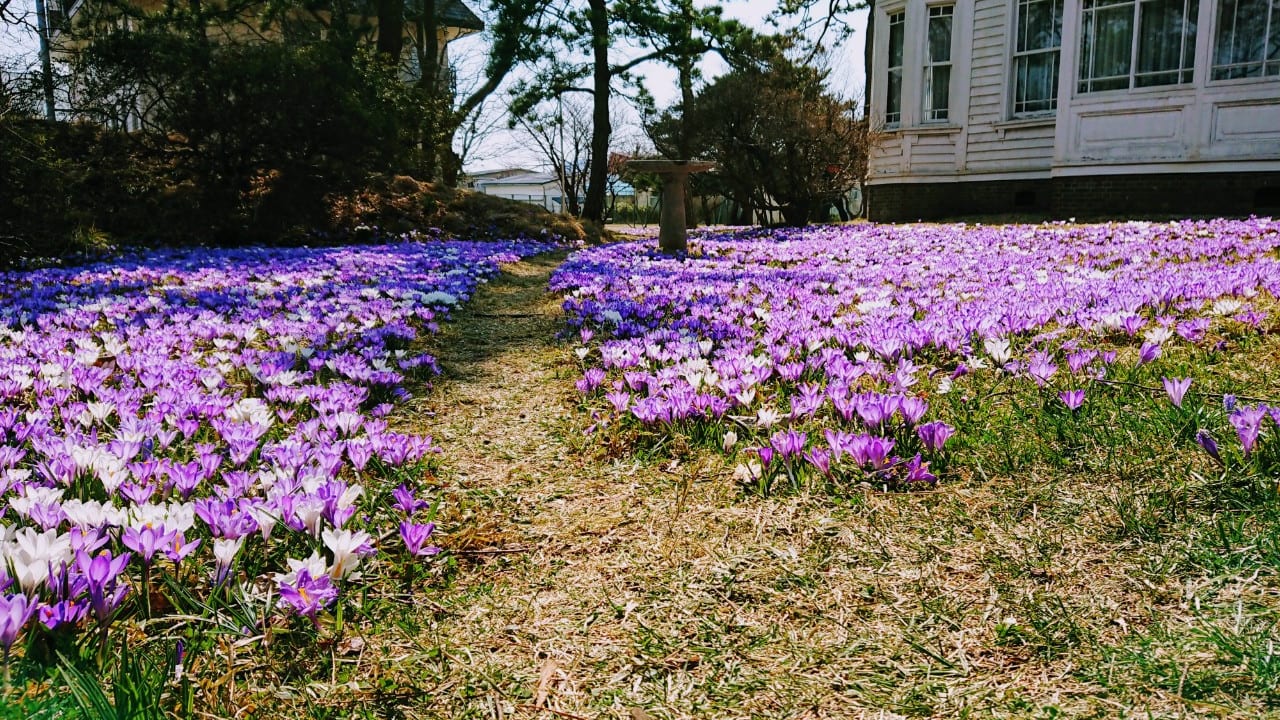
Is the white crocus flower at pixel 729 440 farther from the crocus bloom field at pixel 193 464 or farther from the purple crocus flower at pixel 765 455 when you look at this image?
the crocus bloom field at pixel 193 464

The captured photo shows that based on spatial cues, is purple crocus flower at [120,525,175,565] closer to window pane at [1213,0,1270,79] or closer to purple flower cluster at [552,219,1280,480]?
purple flower cluster at [552,219,1280,480]

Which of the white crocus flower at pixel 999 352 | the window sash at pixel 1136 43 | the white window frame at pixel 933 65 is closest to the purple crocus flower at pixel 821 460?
the white crocus flower at pixel 999 352

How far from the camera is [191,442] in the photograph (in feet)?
8.13

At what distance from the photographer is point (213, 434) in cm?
262

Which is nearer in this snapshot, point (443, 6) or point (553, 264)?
point (553, 264)

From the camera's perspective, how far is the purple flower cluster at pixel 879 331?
2.50 metres

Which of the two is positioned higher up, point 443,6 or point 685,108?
point 443,6

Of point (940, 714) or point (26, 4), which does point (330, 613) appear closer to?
point (940, 714)

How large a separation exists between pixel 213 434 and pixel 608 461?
1.32 metres

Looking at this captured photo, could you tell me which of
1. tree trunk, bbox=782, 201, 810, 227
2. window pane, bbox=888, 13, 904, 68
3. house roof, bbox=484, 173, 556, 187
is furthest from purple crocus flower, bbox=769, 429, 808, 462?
house roof, bbox=484, 173, 556, 187

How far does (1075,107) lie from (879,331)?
1364 cm

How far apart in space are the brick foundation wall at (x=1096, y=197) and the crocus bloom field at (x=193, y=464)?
13.8 metres

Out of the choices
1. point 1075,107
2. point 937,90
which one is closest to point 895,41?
point 937,90

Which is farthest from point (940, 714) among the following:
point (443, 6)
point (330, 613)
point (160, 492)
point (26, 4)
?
point (443, 6)
